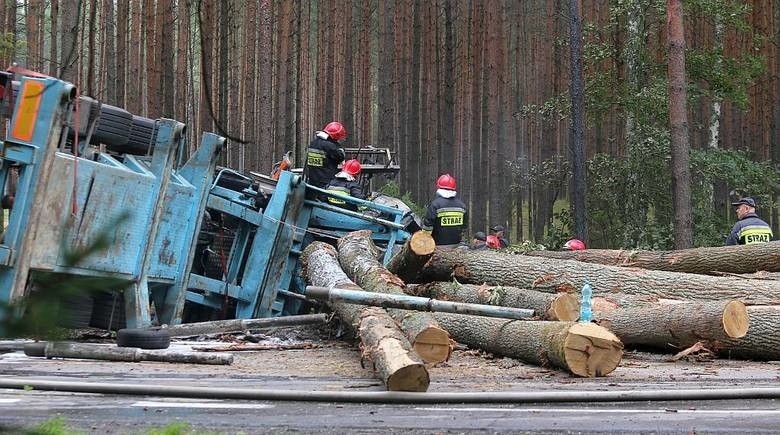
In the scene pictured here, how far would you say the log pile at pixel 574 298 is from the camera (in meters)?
8.41

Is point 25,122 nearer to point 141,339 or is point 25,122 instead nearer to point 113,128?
point 113,128

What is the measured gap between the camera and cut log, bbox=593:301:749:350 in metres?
9.07

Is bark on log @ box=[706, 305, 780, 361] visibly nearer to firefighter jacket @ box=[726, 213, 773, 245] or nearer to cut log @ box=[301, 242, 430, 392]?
cut log @ box=[301, 242, 430, 392]

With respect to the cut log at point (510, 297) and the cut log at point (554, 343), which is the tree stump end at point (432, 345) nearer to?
the cut log at point (554, 343)

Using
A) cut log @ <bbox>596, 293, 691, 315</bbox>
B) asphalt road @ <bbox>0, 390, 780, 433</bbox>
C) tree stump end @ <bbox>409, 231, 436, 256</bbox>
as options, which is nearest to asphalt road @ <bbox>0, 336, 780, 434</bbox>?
asphalt road @ <bbox>0, 390, 780, 433</bbox>

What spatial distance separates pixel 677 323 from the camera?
31.0 feet

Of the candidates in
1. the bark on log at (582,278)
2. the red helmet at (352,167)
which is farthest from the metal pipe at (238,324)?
the red helmet at (352,167)

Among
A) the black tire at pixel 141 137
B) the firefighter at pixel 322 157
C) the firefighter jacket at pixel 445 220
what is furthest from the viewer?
the firefighter at pixel 322 157

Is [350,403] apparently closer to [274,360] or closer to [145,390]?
Result: [145,390]

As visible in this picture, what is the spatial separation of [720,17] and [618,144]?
10919mm

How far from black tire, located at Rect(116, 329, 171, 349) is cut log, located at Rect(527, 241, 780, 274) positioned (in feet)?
18.9

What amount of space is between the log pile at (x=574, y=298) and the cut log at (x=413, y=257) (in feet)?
0.04

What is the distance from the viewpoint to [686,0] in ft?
77.5

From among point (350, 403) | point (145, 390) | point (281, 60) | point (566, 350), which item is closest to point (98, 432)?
point (145, 390)
